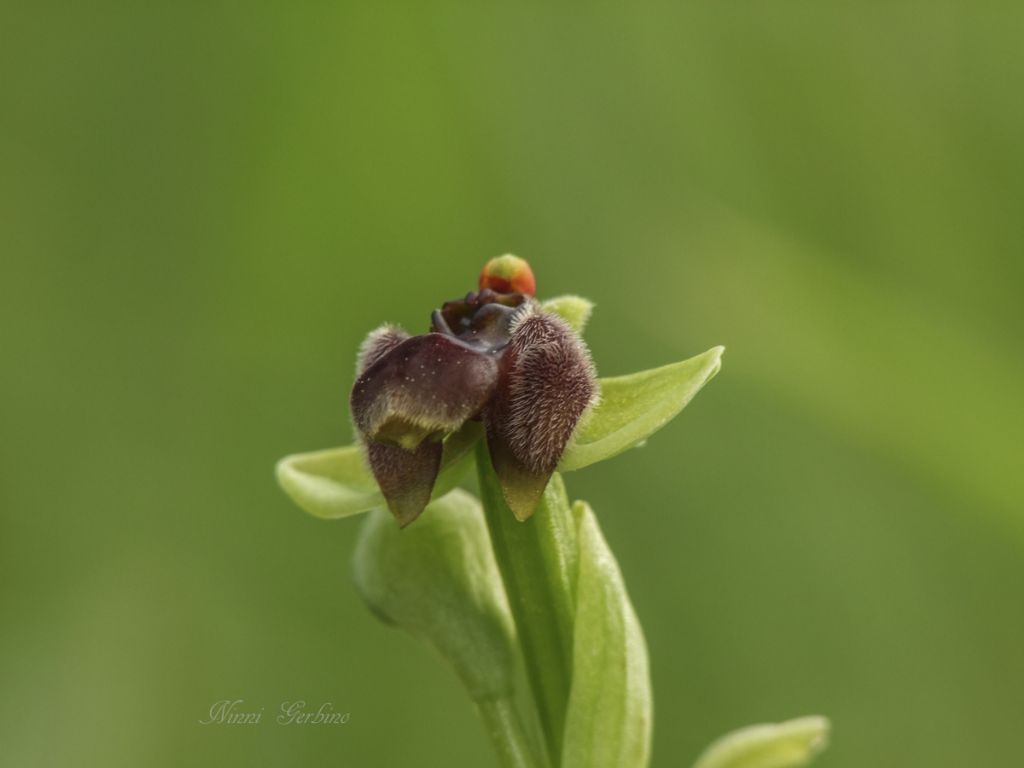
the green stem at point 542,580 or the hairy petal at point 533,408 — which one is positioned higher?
the hairy petal at point 533,408

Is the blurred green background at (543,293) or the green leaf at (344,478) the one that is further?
the blurred green background at (543,293)

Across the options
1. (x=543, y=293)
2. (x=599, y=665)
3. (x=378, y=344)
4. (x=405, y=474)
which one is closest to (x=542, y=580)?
(x=599, y=665)

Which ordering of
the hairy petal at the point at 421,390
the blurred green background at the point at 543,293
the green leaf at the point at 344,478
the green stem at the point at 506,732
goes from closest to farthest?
the hairy petal at the point at 421,390 → the green leaf at the point at 344,478 → the green stem at the point at 506,732 → the blurred green background at the point at 543,293

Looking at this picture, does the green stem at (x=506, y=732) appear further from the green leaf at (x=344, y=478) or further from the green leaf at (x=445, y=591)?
the green leaf at (x=344, y=478)

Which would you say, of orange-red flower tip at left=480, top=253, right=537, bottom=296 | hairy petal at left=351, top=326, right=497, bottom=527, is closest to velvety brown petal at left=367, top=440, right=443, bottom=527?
hairy petal at left=351, top=326, right=497, bottom=527

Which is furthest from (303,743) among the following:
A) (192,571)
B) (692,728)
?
(692,728)

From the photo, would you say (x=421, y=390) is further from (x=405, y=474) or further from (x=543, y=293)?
(x=543, y=293)

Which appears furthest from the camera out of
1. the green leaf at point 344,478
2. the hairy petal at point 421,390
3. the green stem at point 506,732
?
the green stem at point 506,732

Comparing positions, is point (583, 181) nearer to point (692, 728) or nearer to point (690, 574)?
point (690, 574)

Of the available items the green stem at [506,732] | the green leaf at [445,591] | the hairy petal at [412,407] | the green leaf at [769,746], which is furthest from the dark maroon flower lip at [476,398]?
the green leaf at [769,746]

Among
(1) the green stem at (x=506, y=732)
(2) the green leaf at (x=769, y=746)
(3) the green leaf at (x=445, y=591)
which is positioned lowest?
(2) the green leaf at (x=769, y=746)
